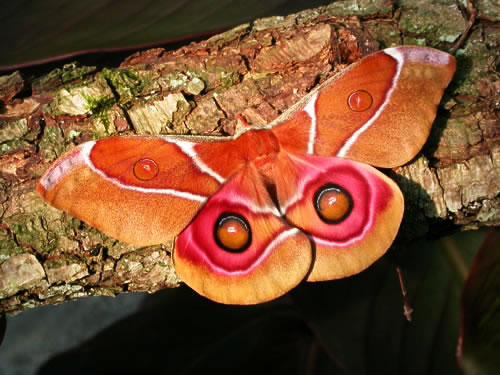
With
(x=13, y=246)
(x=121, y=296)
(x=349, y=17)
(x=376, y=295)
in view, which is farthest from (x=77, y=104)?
(x=121, y=296)

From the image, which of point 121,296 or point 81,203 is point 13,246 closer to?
point 81,203

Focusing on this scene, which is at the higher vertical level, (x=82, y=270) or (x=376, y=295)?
(x=82, y=270)

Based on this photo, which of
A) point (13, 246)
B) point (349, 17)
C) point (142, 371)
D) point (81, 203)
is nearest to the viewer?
point (81, 203)

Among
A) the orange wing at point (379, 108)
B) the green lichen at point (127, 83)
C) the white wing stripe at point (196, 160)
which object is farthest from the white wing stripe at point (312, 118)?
the green lichen at point (127, 83)

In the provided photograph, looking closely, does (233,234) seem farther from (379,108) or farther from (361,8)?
(361,8)

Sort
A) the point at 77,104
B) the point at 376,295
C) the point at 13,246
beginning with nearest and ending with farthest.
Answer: the point at 13,246 < the point at 77,104 < the point at 376,295

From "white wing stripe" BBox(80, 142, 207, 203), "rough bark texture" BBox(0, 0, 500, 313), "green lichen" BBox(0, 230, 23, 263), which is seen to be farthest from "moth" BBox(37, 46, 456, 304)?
"green lichen" BBox(0, 230, 23, 263)

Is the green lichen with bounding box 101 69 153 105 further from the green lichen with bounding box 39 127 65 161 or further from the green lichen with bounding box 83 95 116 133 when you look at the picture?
the green lichen with bounding box 39 127 65 161
